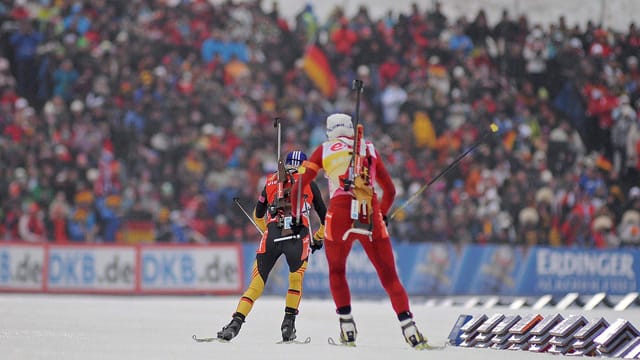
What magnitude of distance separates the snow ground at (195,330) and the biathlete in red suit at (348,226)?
1.18 feet

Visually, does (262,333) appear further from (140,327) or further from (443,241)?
(443,241)

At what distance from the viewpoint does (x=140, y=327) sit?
44.6 feet

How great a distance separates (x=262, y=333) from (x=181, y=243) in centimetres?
1105

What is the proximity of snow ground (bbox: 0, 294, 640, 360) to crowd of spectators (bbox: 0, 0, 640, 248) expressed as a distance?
125 inches

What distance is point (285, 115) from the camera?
26734mm

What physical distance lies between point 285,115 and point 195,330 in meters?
13.9

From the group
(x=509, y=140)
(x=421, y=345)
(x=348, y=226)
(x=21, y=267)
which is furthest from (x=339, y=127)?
(x=509, y=140)

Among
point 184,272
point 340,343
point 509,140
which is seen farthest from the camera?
point 509,140

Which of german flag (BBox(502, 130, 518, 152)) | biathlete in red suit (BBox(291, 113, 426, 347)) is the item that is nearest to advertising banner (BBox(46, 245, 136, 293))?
german flag (BBox(502, 130, 518, 152))

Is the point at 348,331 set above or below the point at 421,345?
above

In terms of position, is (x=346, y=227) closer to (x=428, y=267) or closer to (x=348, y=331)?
(x=348, y=331)

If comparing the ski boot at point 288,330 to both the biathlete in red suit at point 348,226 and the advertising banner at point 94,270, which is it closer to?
the biathlete in red suit at point 348,226

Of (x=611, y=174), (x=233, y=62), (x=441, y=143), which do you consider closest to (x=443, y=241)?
(x=441, y=143)

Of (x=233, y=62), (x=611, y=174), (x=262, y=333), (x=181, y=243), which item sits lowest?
(x=262, y=333)
